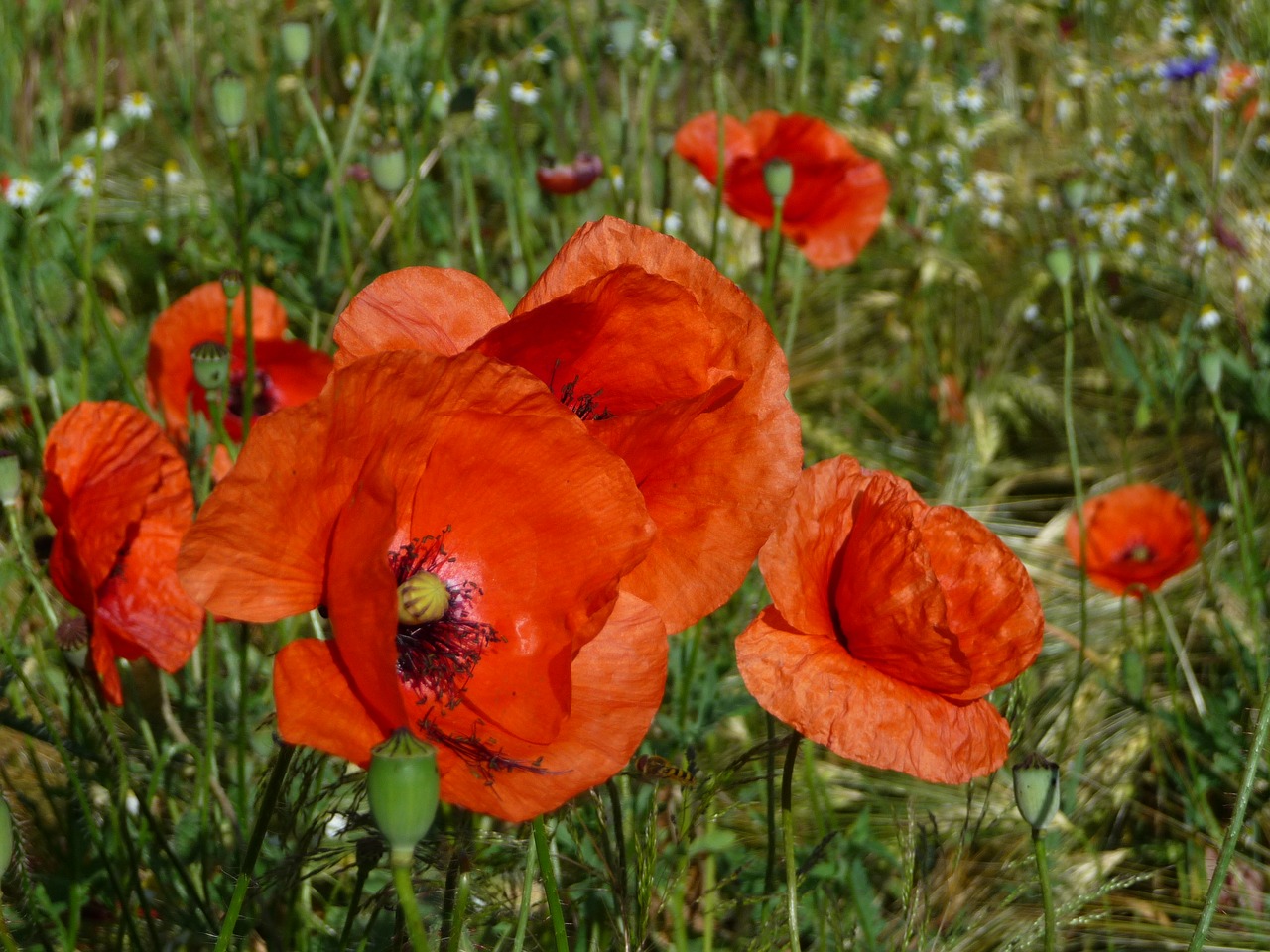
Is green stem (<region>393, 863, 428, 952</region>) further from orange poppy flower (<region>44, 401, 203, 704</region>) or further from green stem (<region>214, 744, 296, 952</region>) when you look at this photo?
orange poppy flower (<region>44, 401, 203, 704</region>)

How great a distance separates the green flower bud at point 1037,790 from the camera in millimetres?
1203

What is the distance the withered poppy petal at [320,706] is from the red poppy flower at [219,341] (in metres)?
1.19

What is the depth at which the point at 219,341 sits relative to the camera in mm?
2191

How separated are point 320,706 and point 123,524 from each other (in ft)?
1.93

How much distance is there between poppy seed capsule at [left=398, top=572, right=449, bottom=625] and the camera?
3.31 feet

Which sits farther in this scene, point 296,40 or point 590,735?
point 296,40

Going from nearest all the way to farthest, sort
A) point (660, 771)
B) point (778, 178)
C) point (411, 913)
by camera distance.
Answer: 1. point (411, 913)
2. point (660, 771)
3. point (778, 178)

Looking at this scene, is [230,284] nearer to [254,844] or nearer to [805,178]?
[254,844]

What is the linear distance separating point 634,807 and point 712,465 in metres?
0.91

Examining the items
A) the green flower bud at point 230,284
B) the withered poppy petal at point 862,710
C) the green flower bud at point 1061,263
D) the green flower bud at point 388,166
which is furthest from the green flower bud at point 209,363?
the green flower bud at point 1061,263

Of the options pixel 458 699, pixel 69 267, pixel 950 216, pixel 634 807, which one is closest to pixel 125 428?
pixel 458 699

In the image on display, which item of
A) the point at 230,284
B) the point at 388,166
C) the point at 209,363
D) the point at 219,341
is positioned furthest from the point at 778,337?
the point at 209,363

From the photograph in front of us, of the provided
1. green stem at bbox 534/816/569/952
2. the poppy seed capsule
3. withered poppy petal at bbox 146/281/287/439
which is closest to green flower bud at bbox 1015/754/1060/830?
green stem at bbox 534/816/569/952

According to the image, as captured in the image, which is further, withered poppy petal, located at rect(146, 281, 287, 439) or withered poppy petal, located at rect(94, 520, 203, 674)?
withered poppy petal, located at rect(146, 281, 287, 439)
